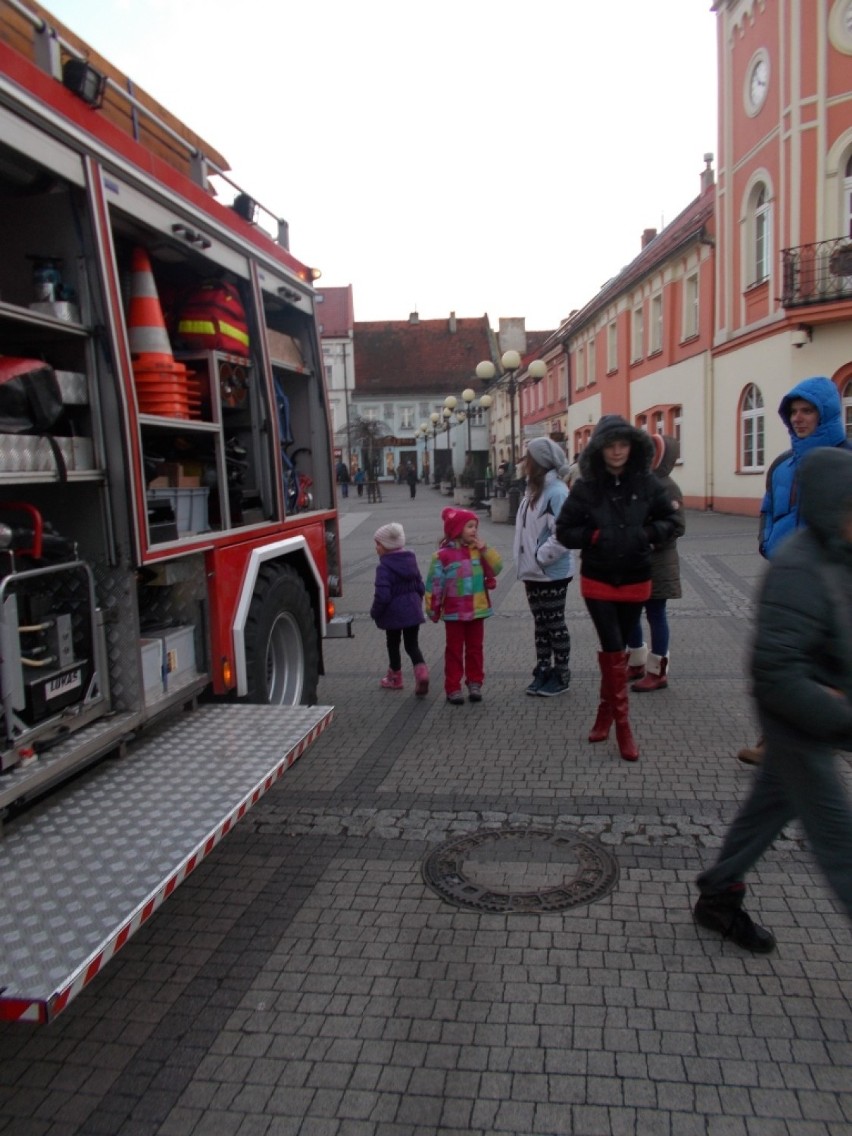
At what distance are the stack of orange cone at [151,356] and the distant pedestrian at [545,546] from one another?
2857mm

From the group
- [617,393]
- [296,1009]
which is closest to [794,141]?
[617,393]

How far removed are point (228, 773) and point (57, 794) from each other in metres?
0.61

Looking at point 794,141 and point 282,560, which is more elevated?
point 794,141

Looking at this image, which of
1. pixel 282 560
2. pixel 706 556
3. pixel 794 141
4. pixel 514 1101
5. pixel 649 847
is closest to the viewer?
pixel 514 1101

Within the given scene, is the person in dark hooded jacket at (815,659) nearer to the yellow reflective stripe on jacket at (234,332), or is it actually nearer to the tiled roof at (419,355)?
the yellow reflective stripe on jacket at (234,332)

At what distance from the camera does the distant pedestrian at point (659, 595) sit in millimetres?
6000

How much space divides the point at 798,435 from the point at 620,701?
66.4 inches

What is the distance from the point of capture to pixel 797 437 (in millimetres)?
4508

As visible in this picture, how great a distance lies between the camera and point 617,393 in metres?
32.6

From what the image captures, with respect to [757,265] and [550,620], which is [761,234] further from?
[550,620]

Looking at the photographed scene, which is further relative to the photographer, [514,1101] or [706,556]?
[706,556]

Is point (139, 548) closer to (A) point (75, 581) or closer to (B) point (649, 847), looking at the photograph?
(A) point (75, 581)

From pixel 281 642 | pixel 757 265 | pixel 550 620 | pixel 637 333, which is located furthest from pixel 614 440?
pixel 637 333

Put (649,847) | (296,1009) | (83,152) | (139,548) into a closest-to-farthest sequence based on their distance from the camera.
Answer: (296,1009)
(83,152)
(139,548)
(649,847)
